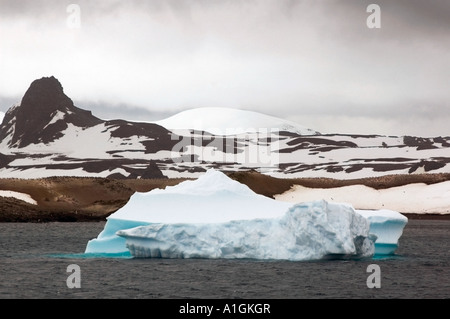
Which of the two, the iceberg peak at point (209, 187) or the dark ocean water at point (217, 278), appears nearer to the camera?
the dark ocean water at point (217, 278)

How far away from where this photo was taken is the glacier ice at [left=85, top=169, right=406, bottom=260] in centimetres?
4034

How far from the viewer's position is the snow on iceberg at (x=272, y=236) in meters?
40.1

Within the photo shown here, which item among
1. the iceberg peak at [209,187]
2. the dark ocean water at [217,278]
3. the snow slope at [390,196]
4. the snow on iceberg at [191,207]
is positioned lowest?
the dark ocean water at [217,278]

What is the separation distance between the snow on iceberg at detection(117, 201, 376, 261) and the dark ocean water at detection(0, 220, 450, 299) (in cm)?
60

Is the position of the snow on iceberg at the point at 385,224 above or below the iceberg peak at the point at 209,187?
below

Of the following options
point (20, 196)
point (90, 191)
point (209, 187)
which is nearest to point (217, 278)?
point (209, 187)

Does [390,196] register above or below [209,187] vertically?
below

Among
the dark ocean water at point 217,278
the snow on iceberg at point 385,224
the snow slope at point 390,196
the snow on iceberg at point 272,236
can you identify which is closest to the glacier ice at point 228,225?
the snow on iceberg at point 272,236

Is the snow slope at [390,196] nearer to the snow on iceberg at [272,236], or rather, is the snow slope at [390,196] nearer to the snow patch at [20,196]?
the snow patch at [20,196]

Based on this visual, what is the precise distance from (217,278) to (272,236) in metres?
5.97

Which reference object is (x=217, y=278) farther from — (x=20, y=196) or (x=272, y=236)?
(x=20, y=196)

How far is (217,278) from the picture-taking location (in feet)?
118
